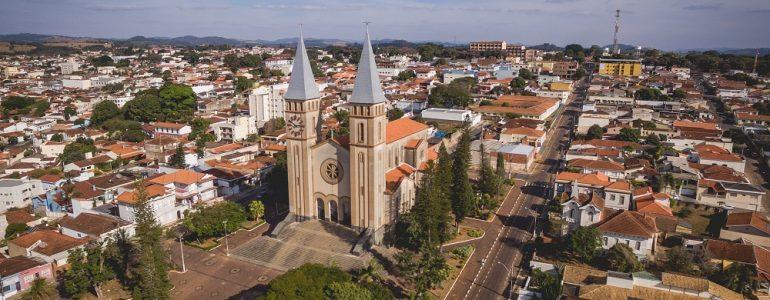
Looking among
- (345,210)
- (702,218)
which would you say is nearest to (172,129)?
(345,210)

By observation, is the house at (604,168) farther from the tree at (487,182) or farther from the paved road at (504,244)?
the tree at (487,182)

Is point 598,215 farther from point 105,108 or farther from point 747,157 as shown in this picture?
point 105,108

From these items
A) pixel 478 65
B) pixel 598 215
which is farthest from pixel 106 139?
pixel 478 65

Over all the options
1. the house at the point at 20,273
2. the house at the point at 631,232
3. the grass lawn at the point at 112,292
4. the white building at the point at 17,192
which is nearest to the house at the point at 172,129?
the white building at the point at 17,192

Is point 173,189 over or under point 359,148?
under

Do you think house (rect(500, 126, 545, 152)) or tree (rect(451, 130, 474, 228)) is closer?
tree (rect(451, 130, 474, 228))

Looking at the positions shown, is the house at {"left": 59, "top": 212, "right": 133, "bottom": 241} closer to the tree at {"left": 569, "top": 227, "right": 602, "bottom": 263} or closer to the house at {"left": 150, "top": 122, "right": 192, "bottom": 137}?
the tree at {"left": 569, "top": 227, "right": 602, "bottom": 263}

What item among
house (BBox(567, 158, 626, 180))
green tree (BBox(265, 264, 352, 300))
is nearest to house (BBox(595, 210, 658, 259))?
house (BBox(567, 158, 626, 180))
